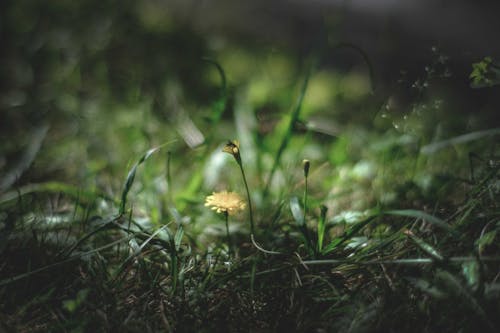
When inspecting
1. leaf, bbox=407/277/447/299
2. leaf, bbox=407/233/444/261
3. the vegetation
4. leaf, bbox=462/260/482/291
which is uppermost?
leaf, bbox=462/260/482/291

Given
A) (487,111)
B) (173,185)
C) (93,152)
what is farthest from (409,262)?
(93,152)

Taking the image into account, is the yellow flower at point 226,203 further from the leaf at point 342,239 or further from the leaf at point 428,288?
the leaf at point 428,288

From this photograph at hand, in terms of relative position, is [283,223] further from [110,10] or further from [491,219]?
[110,10]

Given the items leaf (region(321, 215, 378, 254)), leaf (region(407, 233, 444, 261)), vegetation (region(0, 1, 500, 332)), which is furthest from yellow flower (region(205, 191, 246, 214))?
leaf (region(407, 233, 444, 261))

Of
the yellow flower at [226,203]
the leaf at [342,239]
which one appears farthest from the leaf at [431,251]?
the yellow flower at [226,203]

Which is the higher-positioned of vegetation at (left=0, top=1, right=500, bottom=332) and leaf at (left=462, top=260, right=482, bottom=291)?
leaf at (left=462, top=260, right=482, bottom=291)

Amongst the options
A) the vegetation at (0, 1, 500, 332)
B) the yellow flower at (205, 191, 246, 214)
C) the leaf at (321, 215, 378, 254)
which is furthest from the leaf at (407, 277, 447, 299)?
the yellow flower at (205, 191, 246, 214)

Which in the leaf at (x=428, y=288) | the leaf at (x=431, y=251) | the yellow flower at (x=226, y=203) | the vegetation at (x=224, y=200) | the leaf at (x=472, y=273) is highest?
the leaf at (x=472, y=273)

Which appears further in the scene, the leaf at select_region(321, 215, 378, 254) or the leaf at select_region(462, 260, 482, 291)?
the leaf at select_region(321, 215, 378, 254)

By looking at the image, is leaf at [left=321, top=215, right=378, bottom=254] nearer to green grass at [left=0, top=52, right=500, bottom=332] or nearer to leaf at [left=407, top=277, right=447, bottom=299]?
green grass at [left=0, top=52, right=500, bottom=332]
